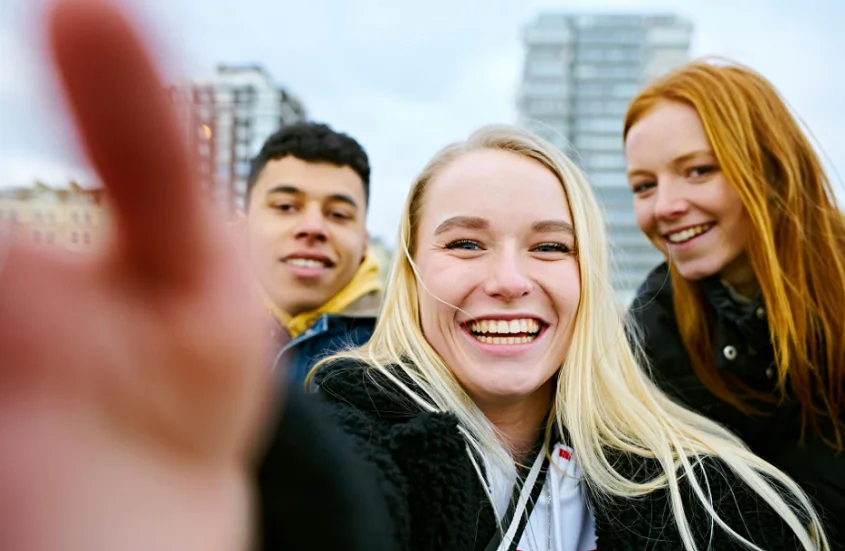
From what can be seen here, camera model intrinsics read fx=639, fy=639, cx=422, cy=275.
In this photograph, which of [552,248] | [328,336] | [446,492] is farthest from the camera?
[328,336]

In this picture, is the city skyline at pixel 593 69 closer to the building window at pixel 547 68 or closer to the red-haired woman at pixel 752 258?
the building window at pixel 547 68

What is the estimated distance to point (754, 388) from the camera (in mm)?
2211

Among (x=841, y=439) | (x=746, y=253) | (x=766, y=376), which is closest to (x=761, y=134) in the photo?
(x=746, y=253)

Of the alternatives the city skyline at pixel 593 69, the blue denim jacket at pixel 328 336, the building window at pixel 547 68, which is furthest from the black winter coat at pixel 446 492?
the building window at pixel 547 68

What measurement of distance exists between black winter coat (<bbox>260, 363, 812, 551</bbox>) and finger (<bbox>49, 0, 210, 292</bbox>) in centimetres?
41

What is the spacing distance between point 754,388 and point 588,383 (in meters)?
0.90

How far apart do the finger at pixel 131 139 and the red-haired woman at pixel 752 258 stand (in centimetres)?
203

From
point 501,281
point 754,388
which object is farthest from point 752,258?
point 501,281

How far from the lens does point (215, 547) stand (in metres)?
0.48

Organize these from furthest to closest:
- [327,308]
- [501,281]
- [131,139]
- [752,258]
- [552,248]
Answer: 1. [327,308]
2. [752,258]
3. [552,248]
4. [501,281]
5. [131,139]

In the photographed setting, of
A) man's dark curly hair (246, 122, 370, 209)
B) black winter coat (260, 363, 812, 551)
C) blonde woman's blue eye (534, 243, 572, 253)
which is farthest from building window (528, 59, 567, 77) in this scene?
black winter coat (260, 363, 812, 551)

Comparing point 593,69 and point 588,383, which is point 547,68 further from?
point 588,383

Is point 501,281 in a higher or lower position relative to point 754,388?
higher

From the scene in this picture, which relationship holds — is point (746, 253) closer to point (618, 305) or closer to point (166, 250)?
point (618, 305)
